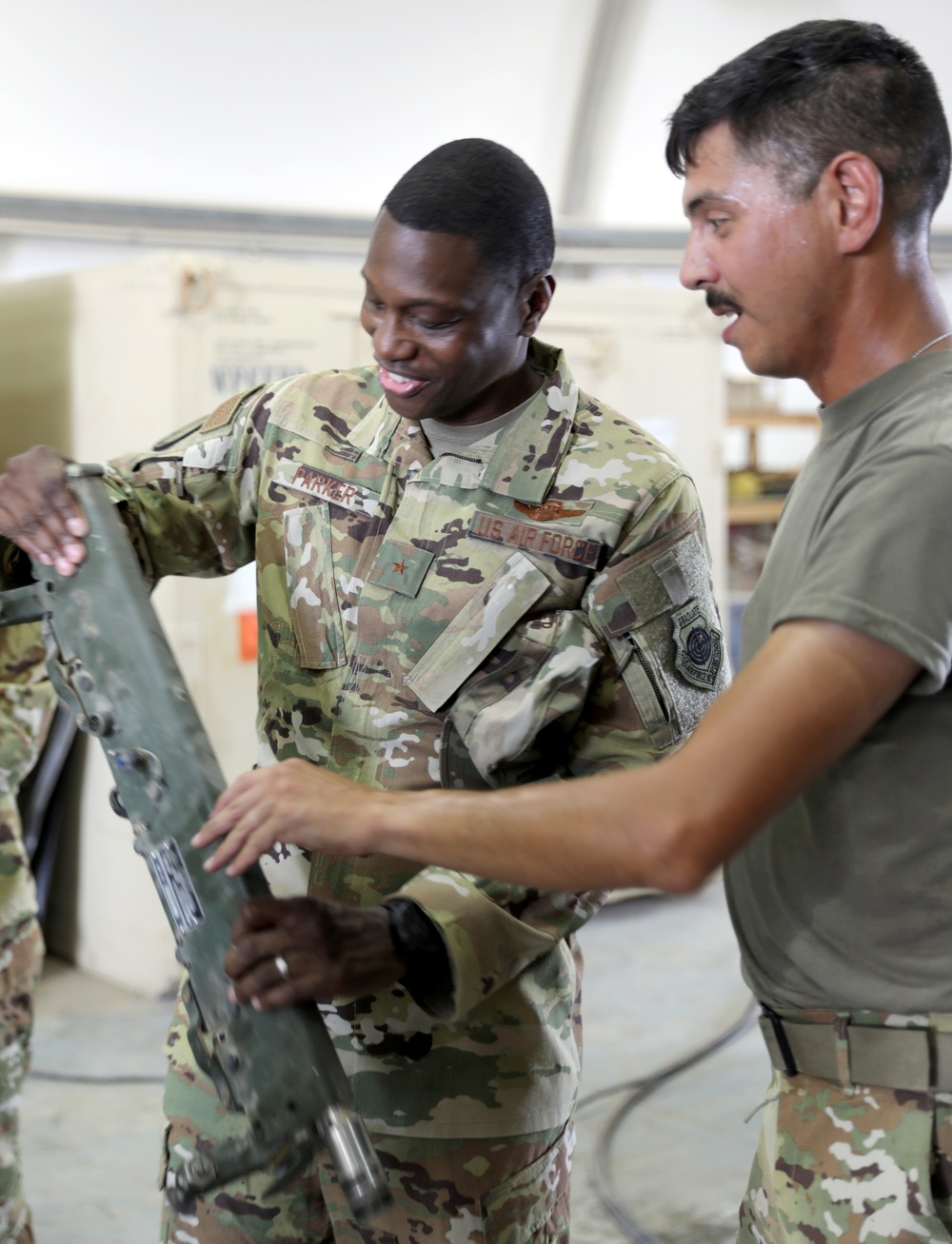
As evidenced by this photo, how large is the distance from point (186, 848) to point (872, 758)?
2.13 feet

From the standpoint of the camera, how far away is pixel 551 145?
18.4 ft

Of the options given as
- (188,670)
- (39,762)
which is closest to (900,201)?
(188,670)

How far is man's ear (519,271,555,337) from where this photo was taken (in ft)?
5.27

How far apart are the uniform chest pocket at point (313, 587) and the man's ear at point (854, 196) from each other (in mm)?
737

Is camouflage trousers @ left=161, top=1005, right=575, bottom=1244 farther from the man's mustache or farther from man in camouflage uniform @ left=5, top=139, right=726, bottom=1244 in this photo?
the man's mustache

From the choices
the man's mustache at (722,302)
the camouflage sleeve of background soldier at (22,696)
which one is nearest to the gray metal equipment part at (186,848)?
the man's mustache at (722,302)

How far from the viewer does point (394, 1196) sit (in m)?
1.54

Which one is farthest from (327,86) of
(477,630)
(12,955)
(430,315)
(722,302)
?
(722,302)

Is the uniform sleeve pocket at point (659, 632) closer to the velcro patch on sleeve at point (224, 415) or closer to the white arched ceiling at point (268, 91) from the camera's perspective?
the velcro patch on sleeve at point (224, 415)

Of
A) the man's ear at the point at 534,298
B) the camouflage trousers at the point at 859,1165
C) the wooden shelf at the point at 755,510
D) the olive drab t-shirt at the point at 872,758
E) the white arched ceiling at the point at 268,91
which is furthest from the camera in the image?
the wooden shelf at the point at 755,510

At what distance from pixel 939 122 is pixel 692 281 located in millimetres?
251

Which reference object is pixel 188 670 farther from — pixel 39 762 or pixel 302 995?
pixel 302 995

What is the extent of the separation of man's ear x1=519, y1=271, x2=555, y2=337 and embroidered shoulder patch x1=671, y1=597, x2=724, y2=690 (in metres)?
0.39

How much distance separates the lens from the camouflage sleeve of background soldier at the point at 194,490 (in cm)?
169
